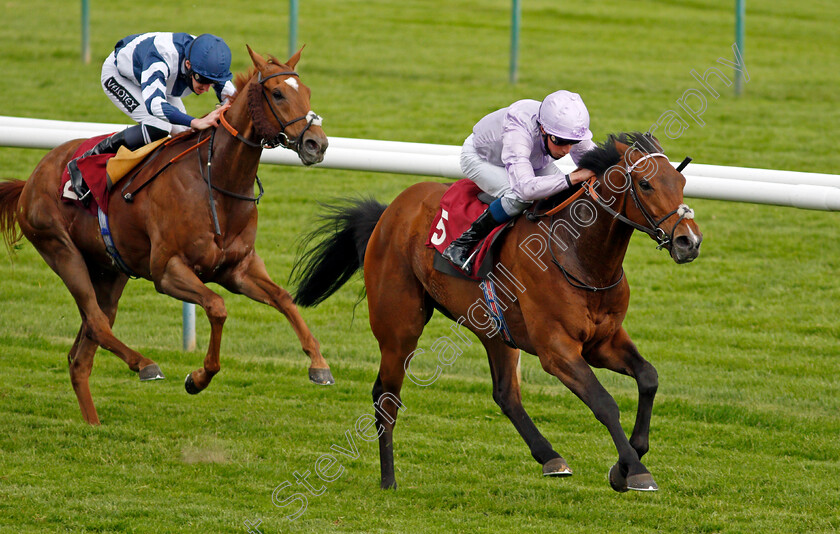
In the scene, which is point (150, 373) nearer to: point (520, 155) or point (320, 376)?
point (320, 376)

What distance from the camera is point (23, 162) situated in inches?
488

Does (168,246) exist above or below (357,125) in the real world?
above

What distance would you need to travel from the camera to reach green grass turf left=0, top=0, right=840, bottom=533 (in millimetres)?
4945

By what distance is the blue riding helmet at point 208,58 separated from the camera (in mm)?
5699

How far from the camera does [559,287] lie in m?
4.54

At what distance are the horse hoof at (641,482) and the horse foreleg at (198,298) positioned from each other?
2179 mm

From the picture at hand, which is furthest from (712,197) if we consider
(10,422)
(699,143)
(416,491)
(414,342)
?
(699,143)

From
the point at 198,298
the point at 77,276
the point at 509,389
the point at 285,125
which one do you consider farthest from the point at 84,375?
the point at 509,389

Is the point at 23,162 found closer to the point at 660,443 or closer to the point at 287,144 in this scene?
the point at 287,144

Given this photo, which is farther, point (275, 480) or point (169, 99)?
point (169, 99)

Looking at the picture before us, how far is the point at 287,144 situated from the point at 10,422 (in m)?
2.35

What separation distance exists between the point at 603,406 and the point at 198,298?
7.12 feet

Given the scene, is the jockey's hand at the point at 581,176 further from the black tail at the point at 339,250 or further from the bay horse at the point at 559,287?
the black tail at the point at 339,250

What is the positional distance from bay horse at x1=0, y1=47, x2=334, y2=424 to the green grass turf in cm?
61
